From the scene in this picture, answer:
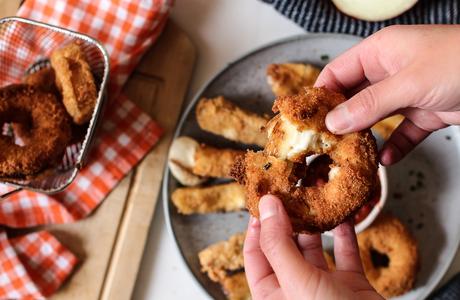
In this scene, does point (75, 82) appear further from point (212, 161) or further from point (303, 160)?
point (303, 160)

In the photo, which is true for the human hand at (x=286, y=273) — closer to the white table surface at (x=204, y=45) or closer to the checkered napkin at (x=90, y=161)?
the white table surface at (x=204, y=45)

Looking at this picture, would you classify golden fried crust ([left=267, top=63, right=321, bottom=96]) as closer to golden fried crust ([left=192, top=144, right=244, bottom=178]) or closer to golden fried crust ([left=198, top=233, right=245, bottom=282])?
golden fried crust ([left=192, top=144, right=244, bottom=178])

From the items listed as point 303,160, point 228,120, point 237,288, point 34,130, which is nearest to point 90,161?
point 34,130

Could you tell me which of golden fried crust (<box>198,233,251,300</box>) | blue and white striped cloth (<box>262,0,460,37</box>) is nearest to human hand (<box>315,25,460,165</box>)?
blue and white striped cloth (<box>262,0,460,37</box>)

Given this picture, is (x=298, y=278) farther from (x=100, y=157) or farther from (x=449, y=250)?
(x=100, y=157)

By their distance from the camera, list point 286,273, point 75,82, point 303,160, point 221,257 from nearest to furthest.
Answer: point 286,273 → point 303,160 → point 75,82 → point 221,257

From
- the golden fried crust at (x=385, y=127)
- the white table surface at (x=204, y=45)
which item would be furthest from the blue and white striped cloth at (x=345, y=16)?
the golden fried crust at (x=385, y=127)
